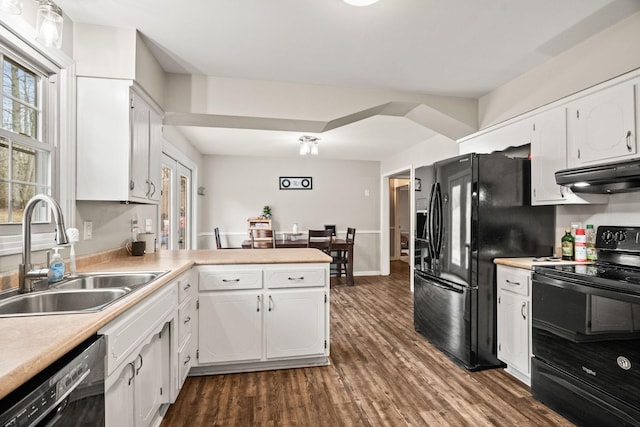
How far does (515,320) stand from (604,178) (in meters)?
1.11

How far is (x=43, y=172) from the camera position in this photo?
185cm

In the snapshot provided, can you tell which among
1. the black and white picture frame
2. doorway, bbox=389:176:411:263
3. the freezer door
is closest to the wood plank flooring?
the freezer door

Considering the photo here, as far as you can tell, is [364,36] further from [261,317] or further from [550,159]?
[261,317]

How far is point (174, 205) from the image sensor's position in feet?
14.8

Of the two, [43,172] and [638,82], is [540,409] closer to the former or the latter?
[638,82]

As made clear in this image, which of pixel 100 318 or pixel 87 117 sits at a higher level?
pixel 87 117

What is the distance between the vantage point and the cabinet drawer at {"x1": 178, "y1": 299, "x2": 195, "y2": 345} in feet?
6.84

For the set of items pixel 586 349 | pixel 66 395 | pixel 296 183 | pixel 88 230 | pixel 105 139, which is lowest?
pixel 586 349

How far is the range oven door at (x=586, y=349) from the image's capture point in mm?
1621

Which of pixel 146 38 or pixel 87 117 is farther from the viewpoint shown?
pixel 146 38

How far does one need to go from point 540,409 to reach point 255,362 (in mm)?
1900

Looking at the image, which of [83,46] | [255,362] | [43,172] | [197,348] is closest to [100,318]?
[43,172]

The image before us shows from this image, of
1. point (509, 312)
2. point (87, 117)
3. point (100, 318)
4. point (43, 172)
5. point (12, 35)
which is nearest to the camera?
point (100, 318)

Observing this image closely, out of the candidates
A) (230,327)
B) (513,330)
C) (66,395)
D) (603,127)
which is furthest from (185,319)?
(603,127)
